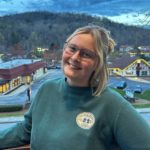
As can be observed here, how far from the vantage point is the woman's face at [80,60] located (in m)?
0.71

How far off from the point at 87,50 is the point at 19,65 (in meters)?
7.94

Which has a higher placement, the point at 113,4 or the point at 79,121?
the point at 113,4

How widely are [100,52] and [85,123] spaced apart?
0.43 ft

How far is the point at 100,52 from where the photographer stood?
2.32 ft

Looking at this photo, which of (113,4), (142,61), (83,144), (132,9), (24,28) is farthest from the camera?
(142,61)

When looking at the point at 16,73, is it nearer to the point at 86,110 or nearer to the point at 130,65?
the point at 130,65

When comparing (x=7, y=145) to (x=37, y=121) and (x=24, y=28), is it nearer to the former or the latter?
(x=37, y=121)

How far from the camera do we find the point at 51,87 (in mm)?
790

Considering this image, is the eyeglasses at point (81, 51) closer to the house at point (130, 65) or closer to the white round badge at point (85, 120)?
the white round badge at point (85, 120)

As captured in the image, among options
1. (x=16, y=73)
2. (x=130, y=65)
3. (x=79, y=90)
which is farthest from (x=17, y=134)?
(x=130, y=65)

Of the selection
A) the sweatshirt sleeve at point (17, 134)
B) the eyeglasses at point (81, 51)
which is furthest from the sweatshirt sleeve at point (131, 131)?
the sweatshirt sleeve at point (17, 134)

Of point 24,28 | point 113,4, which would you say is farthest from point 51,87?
point 24,28

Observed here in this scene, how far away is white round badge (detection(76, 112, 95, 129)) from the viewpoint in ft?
2.25

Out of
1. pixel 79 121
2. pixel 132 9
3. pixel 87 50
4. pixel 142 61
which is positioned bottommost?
pixel 142 61
